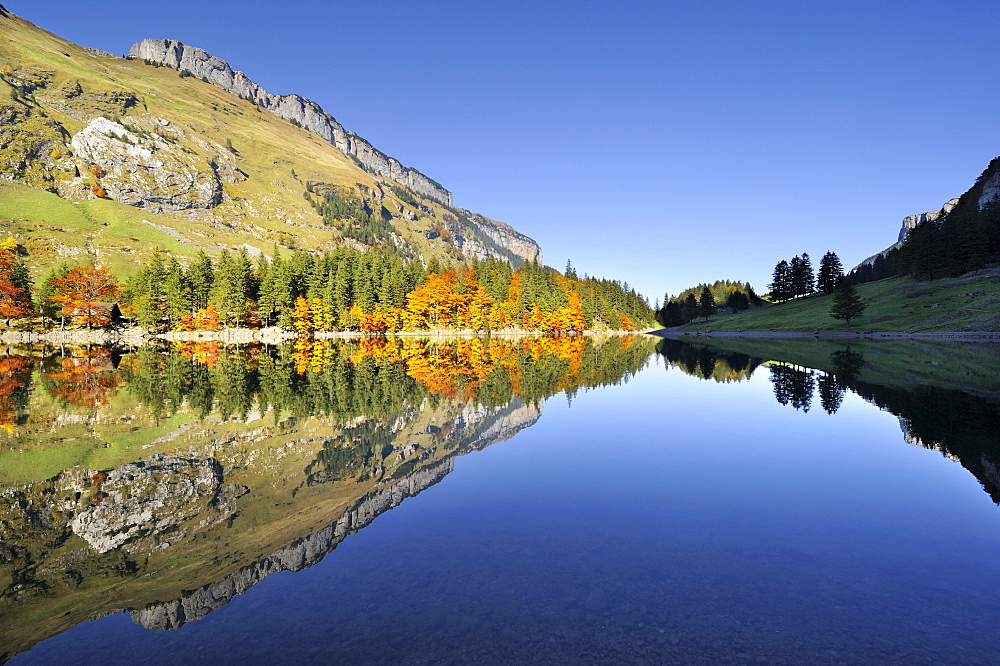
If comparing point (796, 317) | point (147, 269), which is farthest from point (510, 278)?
point (147, 269)

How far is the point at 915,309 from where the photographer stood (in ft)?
335

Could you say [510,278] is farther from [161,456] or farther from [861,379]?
[161,456]

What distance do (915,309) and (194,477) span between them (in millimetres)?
129605

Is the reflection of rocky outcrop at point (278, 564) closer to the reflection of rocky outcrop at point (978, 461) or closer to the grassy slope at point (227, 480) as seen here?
the grassy slope at point (227, 480)

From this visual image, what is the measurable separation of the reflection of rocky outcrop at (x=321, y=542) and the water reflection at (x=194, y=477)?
0.04 metres

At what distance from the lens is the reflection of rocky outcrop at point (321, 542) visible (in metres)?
7.96

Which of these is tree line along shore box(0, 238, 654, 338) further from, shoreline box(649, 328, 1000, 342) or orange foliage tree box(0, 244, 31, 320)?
shoreline box(649, 328, 1000, 342)

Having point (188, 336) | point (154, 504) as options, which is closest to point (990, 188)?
point (154, 504)

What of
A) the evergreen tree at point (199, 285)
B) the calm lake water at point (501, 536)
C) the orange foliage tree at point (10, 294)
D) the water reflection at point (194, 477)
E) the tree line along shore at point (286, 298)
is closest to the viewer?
the calm lake water at point (501, 536)

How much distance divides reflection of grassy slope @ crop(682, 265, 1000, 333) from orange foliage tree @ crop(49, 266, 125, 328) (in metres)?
159

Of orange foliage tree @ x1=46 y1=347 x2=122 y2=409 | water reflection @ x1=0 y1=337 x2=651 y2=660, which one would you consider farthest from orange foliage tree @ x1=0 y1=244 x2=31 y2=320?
water reflection @ x1=0 y1=337 x2=651 y2=660

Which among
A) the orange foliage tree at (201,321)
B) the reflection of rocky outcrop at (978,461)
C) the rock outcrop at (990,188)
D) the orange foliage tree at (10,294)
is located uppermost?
the rock outcrop at (990,188)

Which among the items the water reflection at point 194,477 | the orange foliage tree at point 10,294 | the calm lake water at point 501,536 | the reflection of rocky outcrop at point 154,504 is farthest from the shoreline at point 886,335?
the orange foliage tree at point 10,294

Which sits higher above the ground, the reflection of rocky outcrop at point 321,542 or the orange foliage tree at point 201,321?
the orange foliage tree at point 201,321
